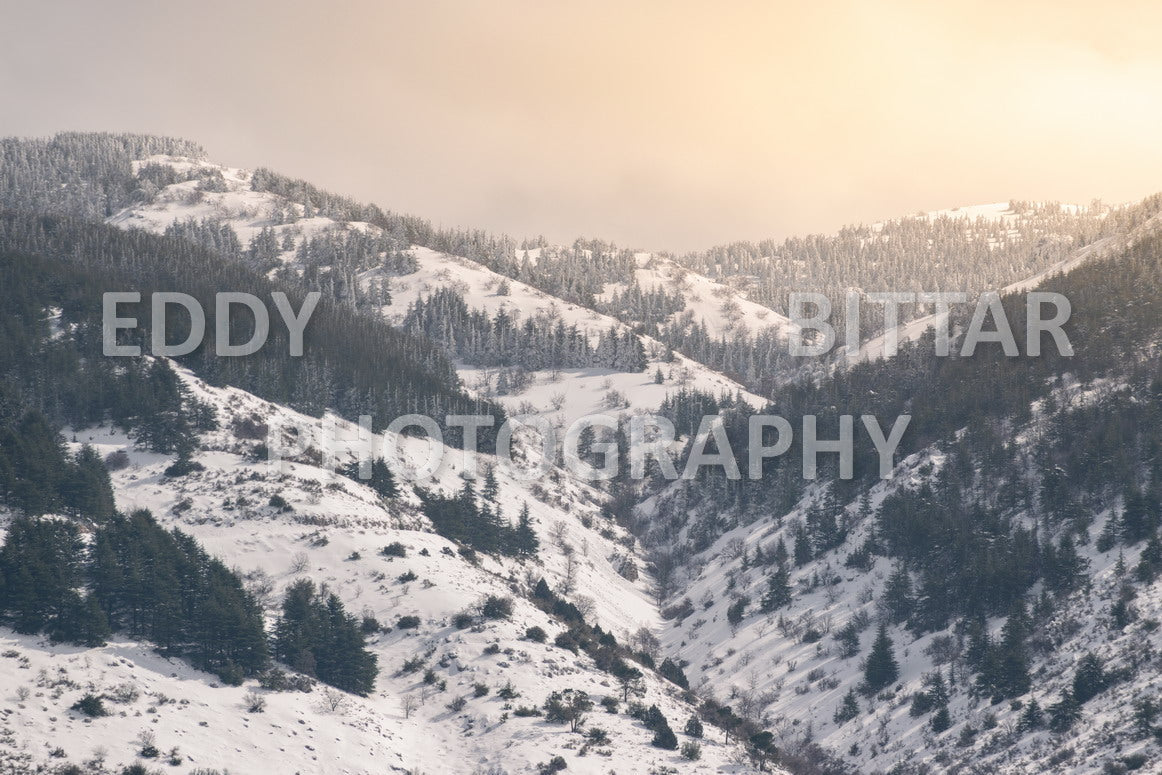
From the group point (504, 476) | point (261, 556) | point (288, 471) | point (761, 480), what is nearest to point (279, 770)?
point (261, 556)

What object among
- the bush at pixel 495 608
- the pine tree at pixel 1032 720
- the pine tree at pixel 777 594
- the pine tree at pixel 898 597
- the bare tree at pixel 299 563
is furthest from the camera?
the pine tree at pixel 777 594

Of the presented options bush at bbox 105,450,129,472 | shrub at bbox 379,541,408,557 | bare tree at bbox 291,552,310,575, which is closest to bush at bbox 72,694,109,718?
bare tree at bbox 291,552,310,575

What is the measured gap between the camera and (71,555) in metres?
72.4

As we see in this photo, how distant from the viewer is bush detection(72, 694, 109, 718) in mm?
58469

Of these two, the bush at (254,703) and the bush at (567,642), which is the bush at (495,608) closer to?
the bush at (567,642)

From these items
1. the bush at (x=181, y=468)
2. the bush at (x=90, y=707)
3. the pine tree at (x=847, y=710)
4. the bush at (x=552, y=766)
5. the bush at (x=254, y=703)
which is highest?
the bush at (x=181, y=468)

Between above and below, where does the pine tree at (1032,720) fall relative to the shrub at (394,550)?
below

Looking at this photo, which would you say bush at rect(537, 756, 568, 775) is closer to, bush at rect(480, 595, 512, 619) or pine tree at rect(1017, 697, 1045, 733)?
bush at rect(480, 595, 512, 619)

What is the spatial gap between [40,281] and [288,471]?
189 ft

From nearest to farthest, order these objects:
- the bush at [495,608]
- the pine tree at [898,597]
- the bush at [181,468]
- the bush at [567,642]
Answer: the bush at [495,608] → the bush at [567,642] → the pine tree at [898,597] → the bush at [181,468]

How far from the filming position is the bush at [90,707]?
5847cm

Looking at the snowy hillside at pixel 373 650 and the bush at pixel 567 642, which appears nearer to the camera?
the snowy hillside at pixel 373 650

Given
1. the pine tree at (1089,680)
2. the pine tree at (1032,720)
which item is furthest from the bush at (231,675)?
the pine tree at (1089,680)

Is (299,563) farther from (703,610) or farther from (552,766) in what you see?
(703,610)
